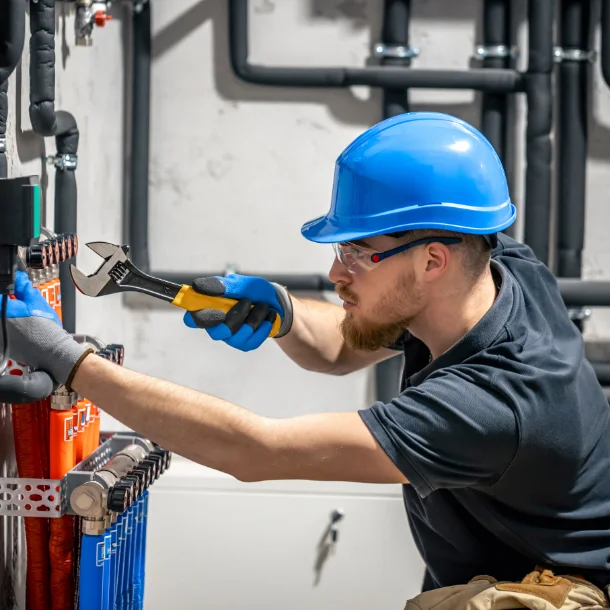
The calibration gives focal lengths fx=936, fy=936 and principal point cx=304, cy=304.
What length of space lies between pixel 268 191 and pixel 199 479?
660 millimetres

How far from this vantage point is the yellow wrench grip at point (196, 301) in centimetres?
126

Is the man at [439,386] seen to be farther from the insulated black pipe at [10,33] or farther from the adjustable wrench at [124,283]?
the insulated black pipe at [10,33]

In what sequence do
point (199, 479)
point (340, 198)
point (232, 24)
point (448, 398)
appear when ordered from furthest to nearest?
1. point (232, 24)
2. point (199, 479)
3. point (340, 198)
4. point (448, 398)

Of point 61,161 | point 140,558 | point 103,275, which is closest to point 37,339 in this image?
point 103,275

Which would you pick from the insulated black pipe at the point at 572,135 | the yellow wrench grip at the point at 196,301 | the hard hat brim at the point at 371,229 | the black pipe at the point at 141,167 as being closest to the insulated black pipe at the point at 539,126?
the insulated black pipe at the point at 572,135

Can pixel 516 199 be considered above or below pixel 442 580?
above

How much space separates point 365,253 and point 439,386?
0.72 feet

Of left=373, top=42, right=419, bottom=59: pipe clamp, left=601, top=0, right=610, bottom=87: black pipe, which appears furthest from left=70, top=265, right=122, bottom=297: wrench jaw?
left=601, top=0, right=610, bottom=87: black pipe

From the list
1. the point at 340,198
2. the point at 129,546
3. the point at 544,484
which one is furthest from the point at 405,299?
the point at 129,546

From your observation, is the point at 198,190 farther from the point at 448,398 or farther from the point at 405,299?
the point at 448,398

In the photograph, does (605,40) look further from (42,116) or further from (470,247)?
(42,116)

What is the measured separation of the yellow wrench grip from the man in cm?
1

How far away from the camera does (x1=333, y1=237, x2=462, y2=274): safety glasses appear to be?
1.19 meters

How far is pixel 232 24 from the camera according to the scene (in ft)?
6.50
